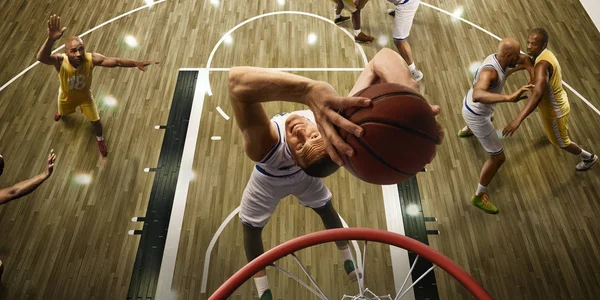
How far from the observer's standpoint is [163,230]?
4051 millimetres

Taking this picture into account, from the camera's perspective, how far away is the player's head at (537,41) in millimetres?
3828

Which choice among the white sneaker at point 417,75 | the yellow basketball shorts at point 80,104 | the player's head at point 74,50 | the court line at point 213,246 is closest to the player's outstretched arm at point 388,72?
the court line at point 213,246

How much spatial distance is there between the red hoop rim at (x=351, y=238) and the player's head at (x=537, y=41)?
90.7 inches

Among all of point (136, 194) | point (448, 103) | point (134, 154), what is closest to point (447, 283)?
point (448, 103)

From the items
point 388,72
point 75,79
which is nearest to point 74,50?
point 75,79

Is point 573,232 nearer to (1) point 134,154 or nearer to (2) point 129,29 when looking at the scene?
(1) point 134,154

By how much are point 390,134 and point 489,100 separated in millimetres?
2357

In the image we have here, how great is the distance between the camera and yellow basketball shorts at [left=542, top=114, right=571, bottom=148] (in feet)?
13.5

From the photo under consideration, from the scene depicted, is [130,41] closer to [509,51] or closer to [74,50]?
[74,50]

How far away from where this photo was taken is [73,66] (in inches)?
158

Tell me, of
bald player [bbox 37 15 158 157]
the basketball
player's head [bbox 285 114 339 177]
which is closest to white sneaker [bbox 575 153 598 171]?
player's head [bbox 285 114 339 177]

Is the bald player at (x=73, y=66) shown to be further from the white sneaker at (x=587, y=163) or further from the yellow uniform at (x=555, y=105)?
the white sneaker at (x=587, y=163)

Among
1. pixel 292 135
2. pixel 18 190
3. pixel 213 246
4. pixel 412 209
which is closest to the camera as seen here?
pixel 292 135

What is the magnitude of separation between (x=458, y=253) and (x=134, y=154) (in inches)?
128
